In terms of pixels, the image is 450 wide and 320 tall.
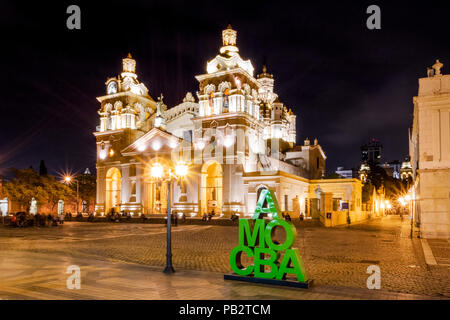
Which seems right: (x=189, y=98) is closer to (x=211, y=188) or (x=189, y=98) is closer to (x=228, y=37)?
(x=228, y=37)

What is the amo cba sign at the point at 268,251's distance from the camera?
9398 mm

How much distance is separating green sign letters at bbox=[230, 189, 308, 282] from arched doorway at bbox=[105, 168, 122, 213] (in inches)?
1947

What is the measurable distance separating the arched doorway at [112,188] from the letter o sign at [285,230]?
164 feet

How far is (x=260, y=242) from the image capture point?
9891 millimetres

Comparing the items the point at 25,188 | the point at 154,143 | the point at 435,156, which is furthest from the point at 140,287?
the point at 25,188

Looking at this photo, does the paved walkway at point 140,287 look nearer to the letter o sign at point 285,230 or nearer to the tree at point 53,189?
the letter o sign at point 285,230

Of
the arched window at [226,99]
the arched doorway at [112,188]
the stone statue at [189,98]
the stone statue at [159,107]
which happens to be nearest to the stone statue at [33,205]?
the arched doorway at [112,188]

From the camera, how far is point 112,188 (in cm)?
5862

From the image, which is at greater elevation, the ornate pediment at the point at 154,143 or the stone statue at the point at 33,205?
the ornate pediment at the point at 154,143

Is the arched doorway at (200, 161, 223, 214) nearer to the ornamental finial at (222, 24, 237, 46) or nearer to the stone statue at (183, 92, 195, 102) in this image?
the stone statue at (183, 92, 195, 102)

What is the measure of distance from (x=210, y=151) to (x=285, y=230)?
126 ft

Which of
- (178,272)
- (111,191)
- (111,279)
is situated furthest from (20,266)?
(111,191)

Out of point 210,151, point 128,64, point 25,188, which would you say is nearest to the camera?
point 210,151
